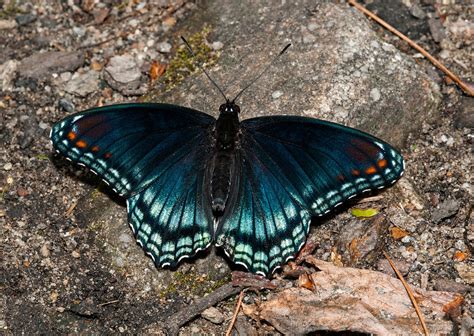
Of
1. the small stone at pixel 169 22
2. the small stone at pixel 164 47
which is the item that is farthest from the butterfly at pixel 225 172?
the small stone at pixel 169 22

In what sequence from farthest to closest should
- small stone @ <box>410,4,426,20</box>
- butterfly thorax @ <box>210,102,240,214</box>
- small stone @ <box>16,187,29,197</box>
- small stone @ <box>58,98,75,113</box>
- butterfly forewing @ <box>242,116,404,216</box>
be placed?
small stone @ <box>410,4,426,20</box>
small stone @ <box>58,98,75,113</box>
small stone @ <box>16,187,29,197</box>
butterfly thorax @ <box>210,102,240,214</box>
butterfly forewing @ <box>242,116,404,216</box>

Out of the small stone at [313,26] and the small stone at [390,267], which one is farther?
the small stone at [313,26]

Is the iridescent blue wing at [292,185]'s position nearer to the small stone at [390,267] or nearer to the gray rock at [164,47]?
the small stone at [390,267]

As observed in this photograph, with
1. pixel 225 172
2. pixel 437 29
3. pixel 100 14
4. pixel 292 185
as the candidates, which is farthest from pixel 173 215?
pixel 437 29

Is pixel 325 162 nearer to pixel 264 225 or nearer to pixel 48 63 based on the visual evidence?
pixel 264 225

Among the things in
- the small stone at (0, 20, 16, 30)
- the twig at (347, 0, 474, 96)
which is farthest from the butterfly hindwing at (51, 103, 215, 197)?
the twig at (347, 0, 474, 96)

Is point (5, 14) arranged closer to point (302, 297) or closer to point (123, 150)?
point (123, 150)

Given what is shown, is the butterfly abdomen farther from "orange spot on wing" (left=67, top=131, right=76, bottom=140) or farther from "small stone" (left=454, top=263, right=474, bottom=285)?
"small stone" (left=454, top=263, right=474, bottom=285)
